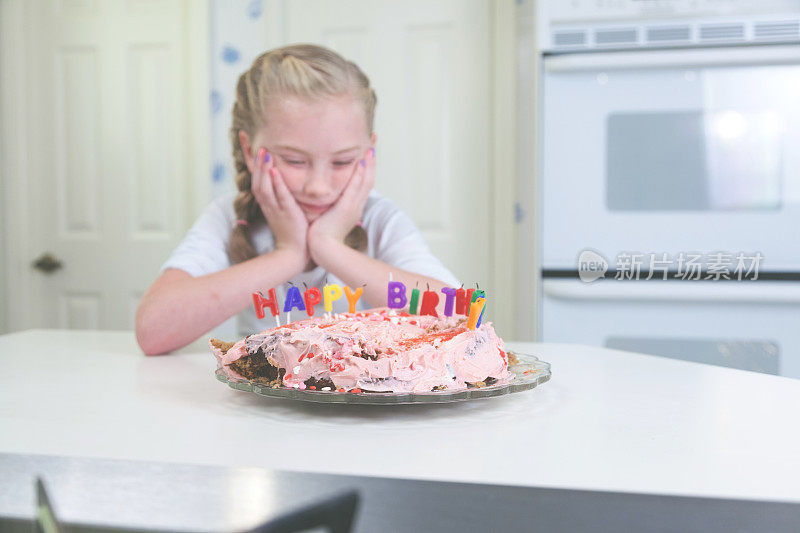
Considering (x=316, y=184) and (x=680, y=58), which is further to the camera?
(x=680, y=58)

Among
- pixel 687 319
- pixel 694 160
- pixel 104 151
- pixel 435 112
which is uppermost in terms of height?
pixel 435 112

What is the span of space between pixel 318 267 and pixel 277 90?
361 mm

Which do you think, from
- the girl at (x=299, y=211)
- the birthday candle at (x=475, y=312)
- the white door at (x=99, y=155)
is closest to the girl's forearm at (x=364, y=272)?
the girl at (x=299, y=211)

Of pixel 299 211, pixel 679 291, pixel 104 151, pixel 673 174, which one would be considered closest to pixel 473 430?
pixel 299 211

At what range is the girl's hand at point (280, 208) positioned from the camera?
134cm

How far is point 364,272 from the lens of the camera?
1.31 meters

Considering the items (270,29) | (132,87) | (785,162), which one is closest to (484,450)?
(785,162)

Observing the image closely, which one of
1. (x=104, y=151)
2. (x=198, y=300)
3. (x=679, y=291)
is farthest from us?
(x=104, y=151)

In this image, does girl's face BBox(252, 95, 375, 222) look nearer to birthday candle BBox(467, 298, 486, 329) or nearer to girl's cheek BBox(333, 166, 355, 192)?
girl's cheek BBox(333, 166, 355, 192)

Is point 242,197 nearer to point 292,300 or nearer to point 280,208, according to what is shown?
point 280,208

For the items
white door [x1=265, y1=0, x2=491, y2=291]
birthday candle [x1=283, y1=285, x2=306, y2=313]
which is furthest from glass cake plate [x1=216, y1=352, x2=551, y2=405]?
white door [x1=265, y1=0, x2=491, y2=291]

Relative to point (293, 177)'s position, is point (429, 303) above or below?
below

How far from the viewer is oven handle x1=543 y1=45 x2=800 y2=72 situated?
1744mm

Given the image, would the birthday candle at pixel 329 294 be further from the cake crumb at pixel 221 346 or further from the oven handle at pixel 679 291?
the oven handle at pixel 679 291
